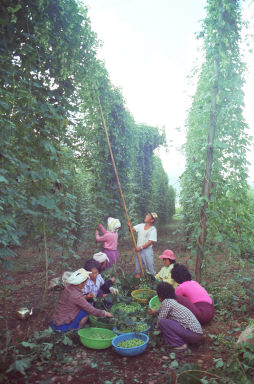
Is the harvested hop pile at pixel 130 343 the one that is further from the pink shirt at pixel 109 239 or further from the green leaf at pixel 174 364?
the pink shirt at pixel 109 239

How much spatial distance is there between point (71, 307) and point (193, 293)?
1574 millimetres

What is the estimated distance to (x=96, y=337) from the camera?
3.38 metres

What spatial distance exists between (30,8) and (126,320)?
3589 millimetres

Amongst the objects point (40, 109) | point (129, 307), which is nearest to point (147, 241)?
point (129, 307)

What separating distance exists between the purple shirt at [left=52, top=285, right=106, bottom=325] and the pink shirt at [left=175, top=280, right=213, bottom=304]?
1089 mm

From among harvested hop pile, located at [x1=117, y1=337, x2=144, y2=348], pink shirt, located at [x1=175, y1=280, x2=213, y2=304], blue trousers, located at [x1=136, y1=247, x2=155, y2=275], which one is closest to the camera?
harvested hop pile, located at [x1=117, y1=337, x2=144, y2=348]

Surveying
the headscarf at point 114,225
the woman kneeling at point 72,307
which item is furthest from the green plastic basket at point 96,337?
the headscarf at point 114,225

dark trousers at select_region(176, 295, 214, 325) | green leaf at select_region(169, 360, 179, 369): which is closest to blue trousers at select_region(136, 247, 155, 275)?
dark trousers at select_region(176, 295, 214, 325)

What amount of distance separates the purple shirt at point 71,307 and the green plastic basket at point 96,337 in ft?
0.61

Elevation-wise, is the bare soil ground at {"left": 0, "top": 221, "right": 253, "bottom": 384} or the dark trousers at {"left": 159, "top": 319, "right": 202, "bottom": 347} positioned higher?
the dark trousers at {"left": 159, "top": 319, "right": 202, "bottom": 347}

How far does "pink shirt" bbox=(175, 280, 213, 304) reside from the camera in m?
3.75

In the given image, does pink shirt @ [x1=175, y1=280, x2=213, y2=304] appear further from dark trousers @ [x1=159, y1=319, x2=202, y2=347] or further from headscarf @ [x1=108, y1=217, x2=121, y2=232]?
headscarf @ [x1=108, y1=217, x2=121, y2=232]

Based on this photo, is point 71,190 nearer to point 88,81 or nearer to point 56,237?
point 56,237

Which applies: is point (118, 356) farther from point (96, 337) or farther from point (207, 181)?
point (207, 181)
